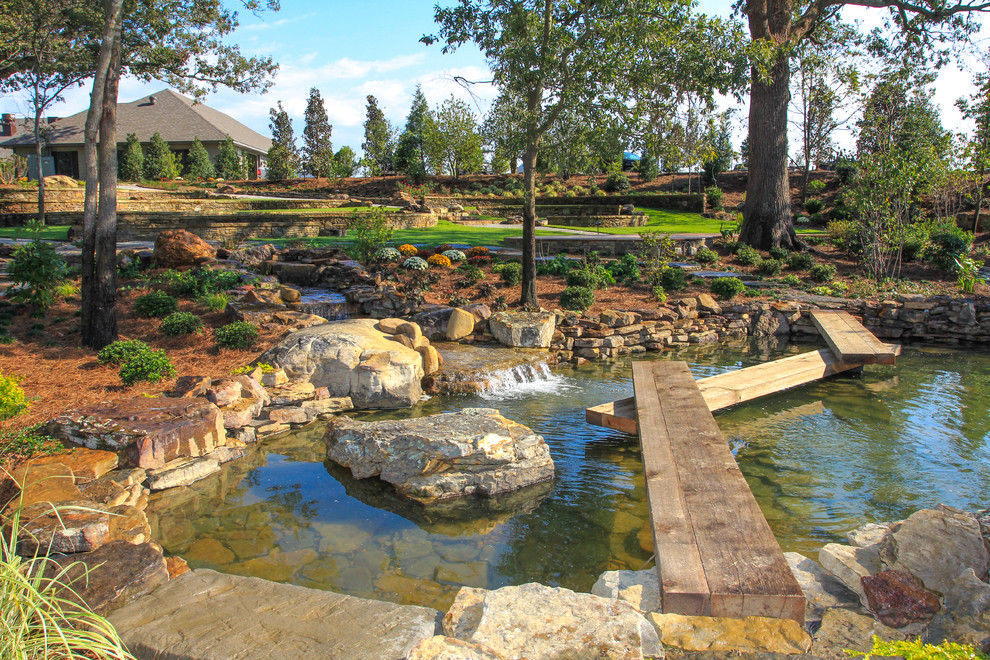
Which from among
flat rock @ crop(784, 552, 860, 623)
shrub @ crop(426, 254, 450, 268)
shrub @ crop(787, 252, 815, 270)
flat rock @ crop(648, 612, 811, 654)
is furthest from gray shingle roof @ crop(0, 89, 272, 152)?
flat rock @ crop(648, 612, 811, 654)

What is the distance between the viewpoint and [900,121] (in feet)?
92.9

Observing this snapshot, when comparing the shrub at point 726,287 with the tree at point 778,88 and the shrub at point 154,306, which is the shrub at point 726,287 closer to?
the tree at point 778,88

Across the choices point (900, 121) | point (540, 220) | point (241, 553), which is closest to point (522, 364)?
point (241, 553)

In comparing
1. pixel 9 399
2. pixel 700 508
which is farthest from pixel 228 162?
pixel 700 508

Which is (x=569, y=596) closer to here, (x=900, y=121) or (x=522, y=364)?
(x=522, y=364)

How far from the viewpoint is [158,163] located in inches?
1336

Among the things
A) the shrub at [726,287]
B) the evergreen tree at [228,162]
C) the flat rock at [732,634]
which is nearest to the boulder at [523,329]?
the shrub at [726,287]

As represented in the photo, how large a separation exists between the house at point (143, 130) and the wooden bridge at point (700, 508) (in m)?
40.0

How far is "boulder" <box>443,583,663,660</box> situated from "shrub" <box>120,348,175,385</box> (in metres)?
5.43

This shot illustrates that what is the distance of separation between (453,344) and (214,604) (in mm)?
7504

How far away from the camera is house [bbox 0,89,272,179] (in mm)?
37375

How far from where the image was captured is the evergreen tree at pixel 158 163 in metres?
33.8

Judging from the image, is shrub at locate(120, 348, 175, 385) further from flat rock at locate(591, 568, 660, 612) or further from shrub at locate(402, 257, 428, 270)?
shrub at locate(402, 257, 428, 270)

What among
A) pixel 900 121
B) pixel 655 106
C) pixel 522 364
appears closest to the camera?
pixel 522 364
